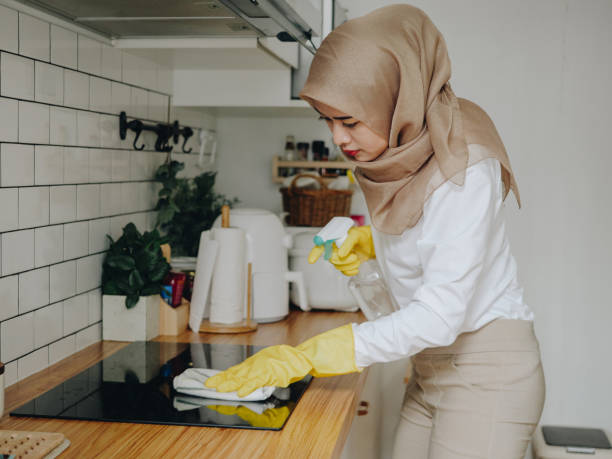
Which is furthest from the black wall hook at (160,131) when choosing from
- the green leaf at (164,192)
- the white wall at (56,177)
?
the green leaf at (164,192)

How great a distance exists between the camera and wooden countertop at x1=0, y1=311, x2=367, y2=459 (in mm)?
1007

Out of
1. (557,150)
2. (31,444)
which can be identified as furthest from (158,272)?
(557,150)

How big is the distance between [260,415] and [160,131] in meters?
0.99

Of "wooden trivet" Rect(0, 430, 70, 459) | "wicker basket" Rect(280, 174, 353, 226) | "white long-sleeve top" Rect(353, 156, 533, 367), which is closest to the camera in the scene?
"wooden trivet" Rect(0, 430, 70, 459)

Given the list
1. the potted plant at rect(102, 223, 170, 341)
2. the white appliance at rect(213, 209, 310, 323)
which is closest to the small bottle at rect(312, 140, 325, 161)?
the white appliance at rect(213, 209, 310, 323)

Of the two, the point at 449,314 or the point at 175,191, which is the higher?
the point at 175,191

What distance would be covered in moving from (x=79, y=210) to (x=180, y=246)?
23.5 inches

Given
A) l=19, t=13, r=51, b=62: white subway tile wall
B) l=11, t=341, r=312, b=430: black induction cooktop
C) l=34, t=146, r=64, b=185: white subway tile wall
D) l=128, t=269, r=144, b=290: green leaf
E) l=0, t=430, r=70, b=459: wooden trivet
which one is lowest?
l=11, t=341, r=312, b=430: black induction cooktop

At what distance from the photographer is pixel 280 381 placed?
115 cm

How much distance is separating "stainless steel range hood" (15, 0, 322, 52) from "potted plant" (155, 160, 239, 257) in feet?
1.46

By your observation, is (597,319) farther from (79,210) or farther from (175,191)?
(79,210)

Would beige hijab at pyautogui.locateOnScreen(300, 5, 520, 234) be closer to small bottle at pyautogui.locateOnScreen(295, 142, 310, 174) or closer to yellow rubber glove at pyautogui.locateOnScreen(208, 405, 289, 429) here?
yellow rubber glove at pyautogui.locateOnScreen(208, 405, 289, 429)

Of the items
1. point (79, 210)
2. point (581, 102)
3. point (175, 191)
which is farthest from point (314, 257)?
point (581, 102)

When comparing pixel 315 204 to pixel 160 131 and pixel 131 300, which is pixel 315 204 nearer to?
pixel 160 131
